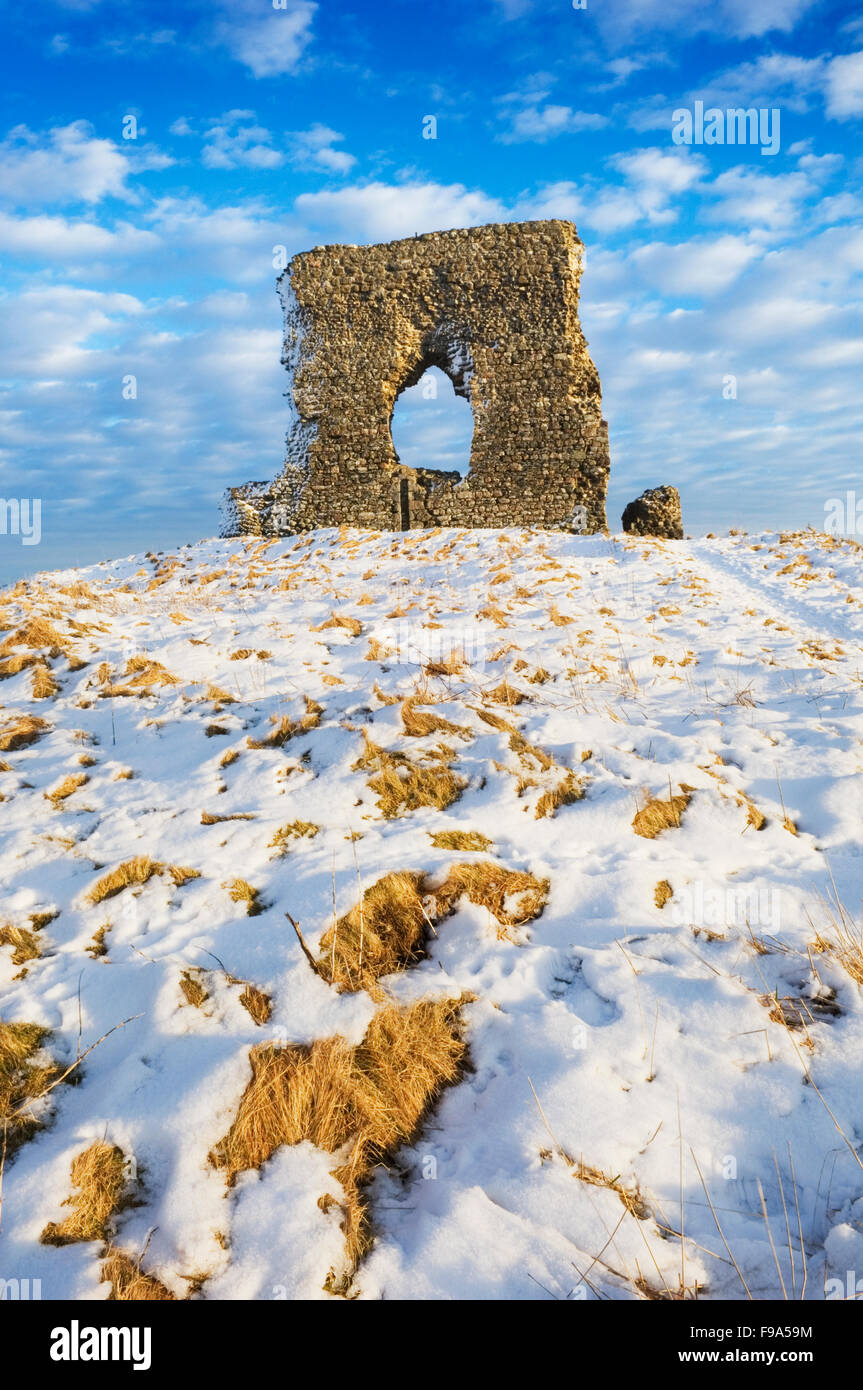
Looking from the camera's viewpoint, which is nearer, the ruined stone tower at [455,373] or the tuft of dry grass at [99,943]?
the tuft of dry grass at [99,943]

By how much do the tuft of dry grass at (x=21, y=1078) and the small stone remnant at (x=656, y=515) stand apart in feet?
50.6

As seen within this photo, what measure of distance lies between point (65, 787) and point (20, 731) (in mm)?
908

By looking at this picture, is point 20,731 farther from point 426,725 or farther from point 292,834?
point 426,725

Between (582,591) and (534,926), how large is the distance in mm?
6630

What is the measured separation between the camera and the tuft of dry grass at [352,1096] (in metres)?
2.10

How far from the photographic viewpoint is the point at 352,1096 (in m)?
2.26

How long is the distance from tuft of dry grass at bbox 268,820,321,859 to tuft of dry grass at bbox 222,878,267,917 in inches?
11.6

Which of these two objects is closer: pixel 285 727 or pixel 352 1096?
pixel 352 1096

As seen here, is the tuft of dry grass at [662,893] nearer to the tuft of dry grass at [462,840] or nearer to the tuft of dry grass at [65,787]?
the tuft of dry grass at [462,840]

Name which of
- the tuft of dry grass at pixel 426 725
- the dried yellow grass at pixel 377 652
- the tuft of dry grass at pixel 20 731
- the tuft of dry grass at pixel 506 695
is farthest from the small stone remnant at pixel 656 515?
the tuft of dry grass at pixel 20 731

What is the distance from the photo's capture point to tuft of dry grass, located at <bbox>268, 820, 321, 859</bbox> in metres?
3.51

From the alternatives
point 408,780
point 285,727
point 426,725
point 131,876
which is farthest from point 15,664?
point 408,780

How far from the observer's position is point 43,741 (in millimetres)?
4691
